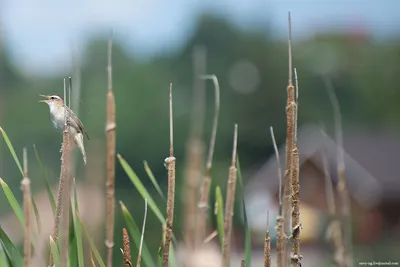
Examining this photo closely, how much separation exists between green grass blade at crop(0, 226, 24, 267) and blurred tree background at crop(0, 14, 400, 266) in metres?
24.5

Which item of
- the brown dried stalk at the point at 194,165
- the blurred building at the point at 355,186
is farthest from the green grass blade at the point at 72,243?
the blurred building at the point at 355,186

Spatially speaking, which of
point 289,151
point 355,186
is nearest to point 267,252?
point 289,151

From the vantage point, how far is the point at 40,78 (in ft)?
143

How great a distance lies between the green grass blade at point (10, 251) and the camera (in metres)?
2.31

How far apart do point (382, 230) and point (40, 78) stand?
19.2m

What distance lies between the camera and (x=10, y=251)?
2342mm

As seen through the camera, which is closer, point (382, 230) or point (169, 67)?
point (382, 230)

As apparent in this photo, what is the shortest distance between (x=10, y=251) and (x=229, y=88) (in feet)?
141

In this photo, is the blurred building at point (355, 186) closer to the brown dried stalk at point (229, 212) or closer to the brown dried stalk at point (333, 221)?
the brown dried stalk at point (333, 221)

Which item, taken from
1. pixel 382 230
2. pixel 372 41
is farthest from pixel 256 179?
pixel 372 41

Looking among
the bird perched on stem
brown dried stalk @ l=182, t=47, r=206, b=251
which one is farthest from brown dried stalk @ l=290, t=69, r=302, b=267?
the bird perched on stem

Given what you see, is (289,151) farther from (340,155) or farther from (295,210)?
(340,155)

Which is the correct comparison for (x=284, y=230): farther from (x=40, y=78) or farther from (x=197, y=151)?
(x=40, y=78)

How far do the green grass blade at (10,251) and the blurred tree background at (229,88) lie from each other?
2453 centimetres
